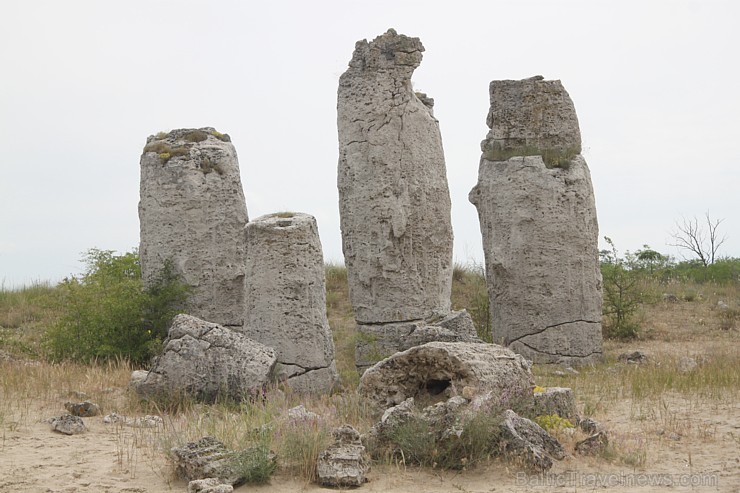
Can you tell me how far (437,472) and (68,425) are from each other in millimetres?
3411

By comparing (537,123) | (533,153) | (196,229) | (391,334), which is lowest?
(391,334)

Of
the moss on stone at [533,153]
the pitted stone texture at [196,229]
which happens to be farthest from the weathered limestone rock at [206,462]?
the moss on stone at [533,153]

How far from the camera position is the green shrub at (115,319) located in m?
13.0

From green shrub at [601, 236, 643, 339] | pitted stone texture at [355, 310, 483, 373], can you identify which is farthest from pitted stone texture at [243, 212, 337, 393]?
green shrub at [601, 236, 643, 339]

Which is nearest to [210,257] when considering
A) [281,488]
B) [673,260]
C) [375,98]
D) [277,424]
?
[375,98]

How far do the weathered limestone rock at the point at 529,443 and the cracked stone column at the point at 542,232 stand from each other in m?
6.16

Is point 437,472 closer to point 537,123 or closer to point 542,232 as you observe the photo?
point 542,232

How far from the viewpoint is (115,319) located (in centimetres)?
1311

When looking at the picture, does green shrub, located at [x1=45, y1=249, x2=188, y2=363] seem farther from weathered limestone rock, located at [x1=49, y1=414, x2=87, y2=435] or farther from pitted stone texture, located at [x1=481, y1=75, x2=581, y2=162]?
pitted stone texture, located at [x1=481, y1=75, x2=581, y2=162]

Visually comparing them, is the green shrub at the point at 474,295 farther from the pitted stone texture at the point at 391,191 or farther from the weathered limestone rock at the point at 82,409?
the weathered limestone rock at the point at 82,409

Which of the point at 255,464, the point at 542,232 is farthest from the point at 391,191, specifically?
the point at 255,464

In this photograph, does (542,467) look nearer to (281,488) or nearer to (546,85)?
(281,488)

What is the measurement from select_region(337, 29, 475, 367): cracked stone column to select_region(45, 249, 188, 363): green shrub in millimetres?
2552

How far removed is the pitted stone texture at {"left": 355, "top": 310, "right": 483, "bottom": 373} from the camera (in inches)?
412
